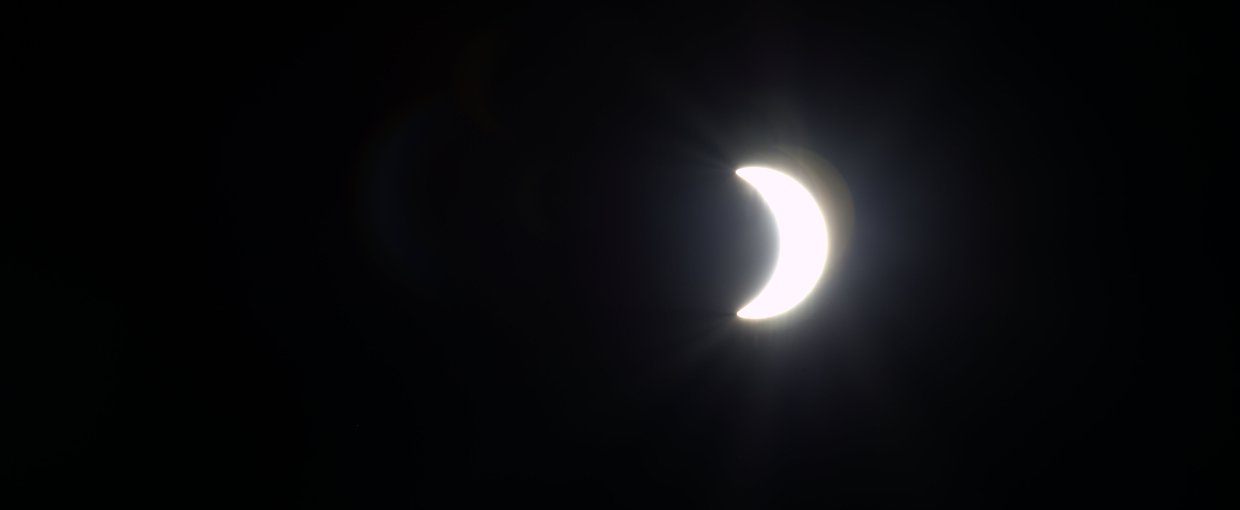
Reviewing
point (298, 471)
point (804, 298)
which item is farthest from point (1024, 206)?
point (298, 471)

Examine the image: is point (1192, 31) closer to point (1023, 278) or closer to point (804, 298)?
point (1023, 278)

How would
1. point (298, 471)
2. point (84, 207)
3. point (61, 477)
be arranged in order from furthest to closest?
1. point (298, 471)
2. point (61, 477)
3. point (84, 207)

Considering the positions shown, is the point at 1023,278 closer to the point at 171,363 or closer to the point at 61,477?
the point at 171,363

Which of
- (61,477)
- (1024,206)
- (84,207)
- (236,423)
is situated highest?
(1024,206)

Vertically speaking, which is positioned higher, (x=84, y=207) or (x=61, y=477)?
(x=84, y=207)

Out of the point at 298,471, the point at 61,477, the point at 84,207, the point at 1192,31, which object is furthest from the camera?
the point at 298,471

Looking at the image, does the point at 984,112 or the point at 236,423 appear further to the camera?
the point at 236,423
